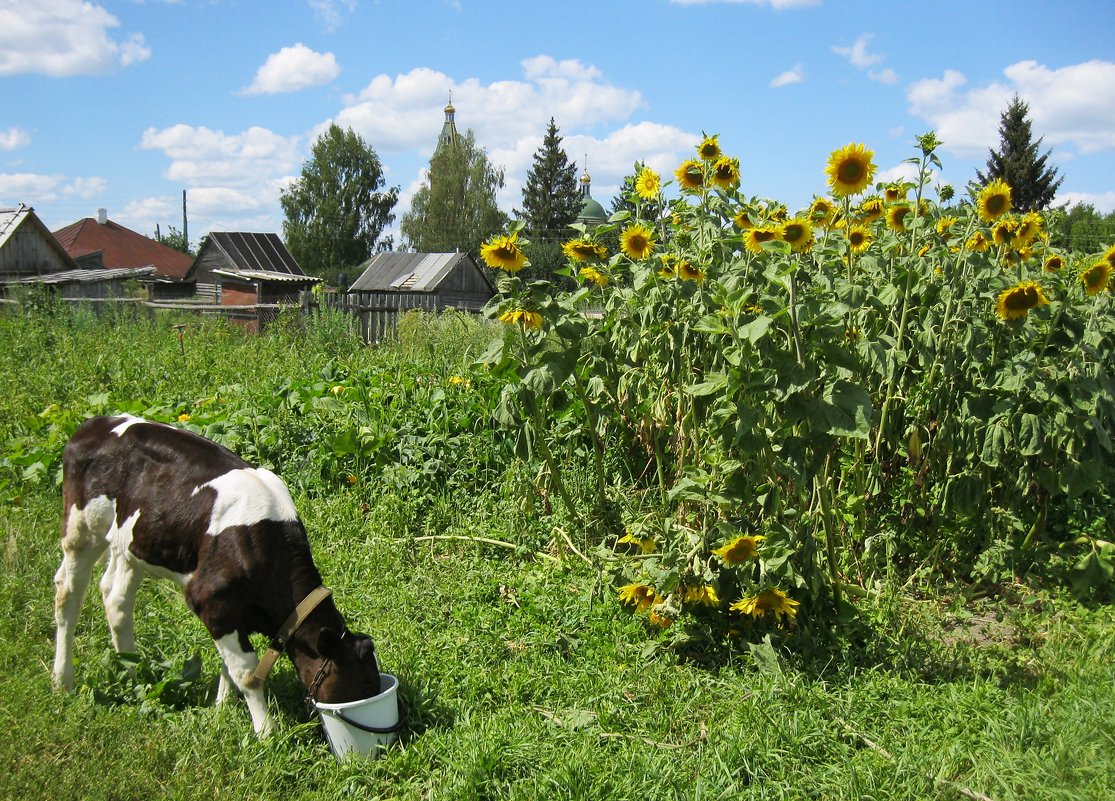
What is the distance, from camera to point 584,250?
14.9ft

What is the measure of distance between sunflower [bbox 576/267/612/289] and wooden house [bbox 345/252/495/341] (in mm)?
25150

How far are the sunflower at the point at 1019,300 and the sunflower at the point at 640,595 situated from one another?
1939 millimetres

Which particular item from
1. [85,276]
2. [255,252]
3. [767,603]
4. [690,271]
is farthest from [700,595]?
[255,252]

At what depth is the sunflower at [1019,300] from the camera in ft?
12.3

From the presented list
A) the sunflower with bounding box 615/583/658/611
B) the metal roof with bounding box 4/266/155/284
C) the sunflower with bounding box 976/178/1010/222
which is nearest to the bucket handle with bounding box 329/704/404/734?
the sunflower with bounding box 615/583/658/611

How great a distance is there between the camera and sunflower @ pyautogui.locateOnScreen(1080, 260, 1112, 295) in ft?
12.9

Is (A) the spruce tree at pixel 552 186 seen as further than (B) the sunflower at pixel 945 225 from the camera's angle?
Yes

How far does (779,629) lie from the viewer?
3.79 m

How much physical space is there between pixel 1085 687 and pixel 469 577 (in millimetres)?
2829

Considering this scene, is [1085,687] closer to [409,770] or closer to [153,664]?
[409,770]

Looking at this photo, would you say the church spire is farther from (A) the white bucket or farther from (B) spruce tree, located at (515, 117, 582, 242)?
(A) the white bucket

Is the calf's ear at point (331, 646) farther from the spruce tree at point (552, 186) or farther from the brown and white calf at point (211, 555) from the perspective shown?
the spruce tree at point (552, 186)

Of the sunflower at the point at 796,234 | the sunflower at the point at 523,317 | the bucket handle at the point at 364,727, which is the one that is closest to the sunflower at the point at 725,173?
the sunflower at the point at 796,234

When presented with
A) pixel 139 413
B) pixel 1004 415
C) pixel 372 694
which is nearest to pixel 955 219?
pixel 1004 415
